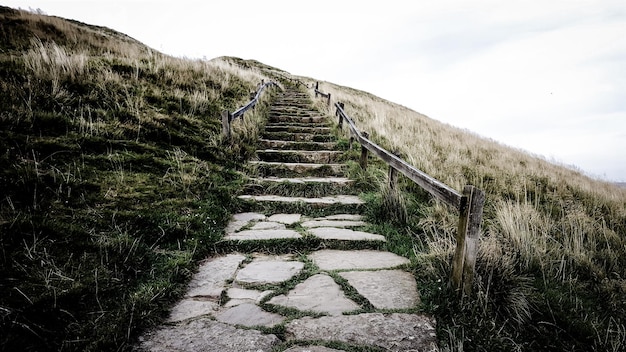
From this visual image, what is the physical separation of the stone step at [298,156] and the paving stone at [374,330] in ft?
16.2

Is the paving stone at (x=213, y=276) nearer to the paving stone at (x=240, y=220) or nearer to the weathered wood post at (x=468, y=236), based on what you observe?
the paving stone at (x=240, y=220)

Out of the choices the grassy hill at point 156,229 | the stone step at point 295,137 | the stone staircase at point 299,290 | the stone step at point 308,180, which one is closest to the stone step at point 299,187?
the stone step at point 308,180

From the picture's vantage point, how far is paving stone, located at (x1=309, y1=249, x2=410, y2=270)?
11.2 feet

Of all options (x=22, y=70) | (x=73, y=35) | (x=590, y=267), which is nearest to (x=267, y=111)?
(x=22, y=70)

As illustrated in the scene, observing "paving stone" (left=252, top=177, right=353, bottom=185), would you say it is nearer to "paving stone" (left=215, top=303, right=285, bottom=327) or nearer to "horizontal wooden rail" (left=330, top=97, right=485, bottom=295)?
"horizontal wooden rail" (left=330, top=97, right=485, bottom=295)

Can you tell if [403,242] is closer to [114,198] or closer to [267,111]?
[114,198]

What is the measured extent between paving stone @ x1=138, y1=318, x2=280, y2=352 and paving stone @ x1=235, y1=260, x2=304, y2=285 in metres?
0.69

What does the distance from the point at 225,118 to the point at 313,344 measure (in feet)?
17.0

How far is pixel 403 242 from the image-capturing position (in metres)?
3.97

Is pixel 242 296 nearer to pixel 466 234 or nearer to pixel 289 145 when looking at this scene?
pixel 466 234

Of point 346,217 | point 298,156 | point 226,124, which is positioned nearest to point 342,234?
point 346,217

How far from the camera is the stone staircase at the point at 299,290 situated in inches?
88.3

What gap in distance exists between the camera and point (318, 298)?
2785mm

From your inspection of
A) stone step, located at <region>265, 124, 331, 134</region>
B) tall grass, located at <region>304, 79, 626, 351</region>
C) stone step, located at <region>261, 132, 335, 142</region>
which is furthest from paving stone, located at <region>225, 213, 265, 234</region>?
stone step, located at <region>265, 124, 331, 134</region>
